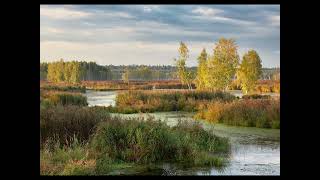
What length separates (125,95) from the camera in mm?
9039

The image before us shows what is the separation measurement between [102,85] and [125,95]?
0.81 metres

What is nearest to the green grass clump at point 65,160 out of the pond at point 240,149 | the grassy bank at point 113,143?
the grassy bank at point 113,143

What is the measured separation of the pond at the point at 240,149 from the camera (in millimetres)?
6902

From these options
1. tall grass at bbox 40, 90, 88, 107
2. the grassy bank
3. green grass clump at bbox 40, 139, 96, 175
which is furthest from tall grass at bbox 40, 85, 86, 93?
green grass clump at bbox 40, 139, 96, 175

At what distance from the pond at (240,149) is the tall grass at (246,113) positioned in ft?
0.48

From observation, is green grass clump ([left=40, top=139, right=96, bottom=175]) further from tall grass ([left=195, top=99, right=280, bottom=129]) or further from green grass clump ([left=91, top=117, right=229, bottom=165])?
tall grass ([left=195, top=99, right=280, bottom=129])

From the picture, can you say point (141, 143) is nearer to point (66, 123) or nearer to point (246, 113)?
point (66, 123)

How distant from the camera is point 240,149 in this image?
832 centimetres

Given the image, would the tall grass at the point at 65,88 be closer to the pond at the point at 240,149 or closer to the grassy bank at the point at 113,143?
the pond at the point at 240,149

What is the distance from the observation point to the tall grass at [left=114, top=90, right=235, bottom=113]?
29.6 feet

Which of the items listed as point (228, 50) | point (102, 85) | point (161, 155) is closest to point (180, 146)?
point (161, 155)
